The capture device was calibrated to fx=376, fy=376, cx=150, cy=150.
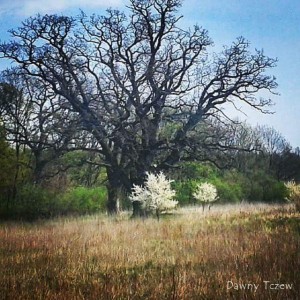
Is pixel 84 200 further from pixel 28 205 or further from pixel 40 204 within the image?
pixel 28 205

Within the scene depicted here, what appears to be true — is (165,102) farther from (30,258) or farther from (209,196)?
(30,258)

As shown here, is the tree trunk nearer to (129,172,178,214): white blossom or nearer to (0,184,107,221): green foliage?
(0,184,107,221): green foliage

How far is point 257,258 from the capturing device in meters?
6.38

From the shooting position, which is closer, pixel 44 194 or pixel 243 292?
pixel 243 292

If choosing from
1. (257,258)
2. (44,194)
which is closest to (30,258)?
(257,258)

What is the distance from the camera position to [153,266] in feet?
23.0

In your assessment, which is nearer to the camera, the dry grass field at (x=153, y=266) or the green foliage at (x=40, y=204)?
the dry grass field at (x=153, y=266)

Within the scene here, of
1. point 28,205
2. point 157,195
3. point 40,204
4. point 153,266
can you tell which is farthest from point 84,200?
point 153,266

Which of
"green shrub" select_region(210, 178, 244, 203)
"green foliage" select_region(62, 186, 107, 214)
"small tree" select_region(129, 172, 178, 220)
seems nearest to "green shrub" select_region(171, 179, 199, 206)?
"green shrub" select_region(210, 178, 244, 203)

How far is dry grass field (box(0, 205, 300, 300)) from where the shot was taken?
4.92 meters

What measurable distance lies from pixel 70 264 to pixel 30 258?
52.5 inches

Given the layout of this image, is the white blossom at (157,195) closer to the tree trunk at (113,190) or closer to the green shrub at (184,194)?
the tree trunk at (113,190)

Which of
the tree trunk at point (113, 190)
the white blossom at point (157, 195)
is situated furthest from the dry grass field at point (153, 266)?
the tree trunk at point (113, 190)

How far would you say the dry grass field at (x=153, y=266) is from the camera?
4918 mm
